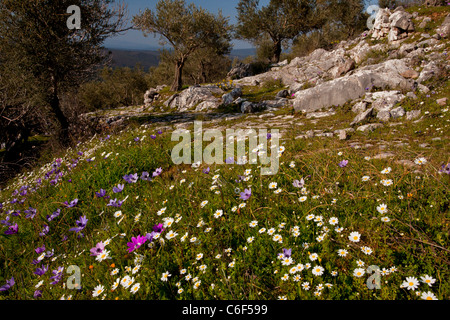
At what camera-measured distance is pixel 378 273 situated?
6.17 ft

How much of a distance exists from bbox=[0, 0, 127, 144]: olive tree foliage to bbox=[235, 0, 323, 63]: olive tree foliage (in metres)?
21.3

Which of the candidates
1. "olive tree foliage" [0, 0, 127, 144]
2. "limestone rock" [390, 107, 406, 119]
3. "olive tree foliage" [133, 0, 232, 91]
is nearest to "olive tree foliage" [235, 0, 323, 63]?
"olive tree foliage" [133, 0, 232, 91]

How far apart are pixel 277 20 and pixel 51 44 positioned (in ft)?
84.6

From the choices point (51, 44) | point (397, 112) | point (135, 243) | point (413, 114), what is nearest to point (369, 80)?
point (397, 112)

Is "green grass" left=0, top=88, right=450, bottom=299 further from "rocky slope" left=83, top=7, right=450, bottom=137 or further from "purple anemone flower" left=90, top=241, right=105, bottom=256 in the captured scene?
"rocky slope" left=83, top=7, right=450, bottom=137

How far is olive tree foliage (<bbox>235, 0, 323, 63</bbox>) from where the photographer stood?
28.1 metres

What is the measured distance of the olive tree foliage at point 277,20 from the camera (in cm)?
2808

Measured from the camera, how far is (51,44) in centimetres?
1091

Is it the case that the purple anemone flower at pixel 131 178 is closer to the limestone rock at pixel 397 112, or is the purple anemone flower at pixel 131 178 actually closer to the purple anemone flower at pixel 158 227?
the purple anemone flower at pixel 158 227

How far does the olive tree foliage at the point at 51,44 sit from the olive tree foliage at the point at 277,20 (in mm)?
21342

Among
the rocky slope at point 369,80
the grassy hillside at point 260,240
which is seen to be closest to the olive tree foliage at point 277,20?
the rocky slope at point 369,80

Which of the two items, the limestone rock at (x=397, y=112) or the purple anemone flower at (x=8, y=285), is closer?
the purple anemone flower at (x=8, y=285)
